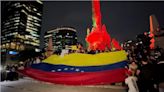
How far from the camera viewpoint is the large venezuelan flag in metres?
6.37

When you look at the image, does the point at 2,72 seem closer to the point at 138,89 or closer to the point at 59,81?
the point at 59,81

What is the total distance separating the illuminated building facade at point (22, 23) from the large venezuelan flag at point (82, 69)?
78984 mm

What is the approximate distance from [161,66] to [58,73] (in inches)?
135

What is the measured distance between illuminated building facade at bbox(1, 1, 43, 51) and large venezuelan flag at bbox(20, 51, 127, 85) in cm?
7898

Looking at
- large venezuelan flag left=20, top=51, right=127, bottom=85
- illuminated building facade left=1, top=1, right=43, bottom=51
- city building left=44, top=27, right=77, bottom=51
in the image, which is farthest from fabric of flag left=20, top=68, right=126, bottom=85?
city building left=44, top=27, right=77, bottom=51

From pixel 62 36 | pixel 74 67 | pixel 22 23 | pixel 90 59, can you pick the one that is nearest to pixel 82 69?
pixel 74 67

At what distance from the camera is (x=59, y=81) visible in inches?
271

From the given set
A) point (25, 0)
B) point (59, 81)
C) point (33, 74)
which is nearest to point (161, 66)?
point (59, 81)

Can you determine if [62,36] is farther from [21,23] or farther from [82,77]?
[82,77]

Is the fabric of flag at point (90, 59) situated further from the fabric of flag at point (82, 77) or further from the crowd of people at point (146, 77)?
the crowd of people at point (146, 77)

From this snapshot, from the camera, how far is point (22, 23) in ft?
298

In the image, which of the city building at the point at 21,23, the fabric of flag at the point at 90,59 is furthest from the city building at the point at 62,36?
the fabric of flag at the point at 90,59

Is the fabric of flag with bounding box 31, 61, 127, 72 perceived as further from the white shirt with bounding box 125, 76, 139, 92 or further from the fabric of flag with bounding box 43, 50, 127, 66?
the white shirt with bounding box 125, 76, 139, 92

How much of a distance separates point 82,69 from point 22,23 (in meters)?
88.3
